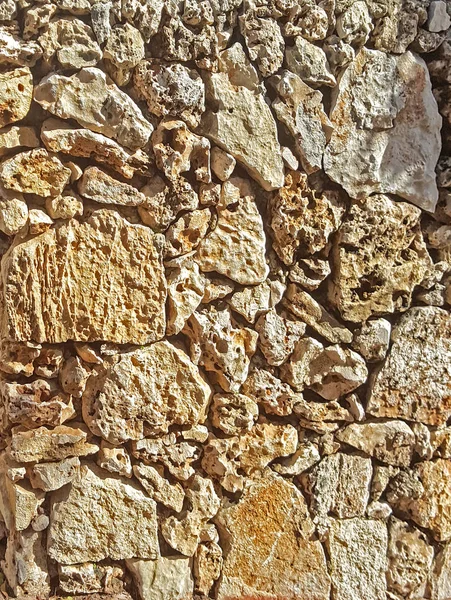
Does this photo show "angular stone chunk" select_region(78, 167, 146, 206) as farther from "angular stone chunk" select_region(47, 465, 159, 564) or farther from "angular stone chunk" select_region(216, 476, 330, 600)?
"angular stone chunk" select_region(216, 476, 330, 600)

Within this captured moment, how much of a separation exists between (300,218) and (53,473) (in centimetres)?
114

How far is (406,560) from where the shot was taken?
2.41 meters

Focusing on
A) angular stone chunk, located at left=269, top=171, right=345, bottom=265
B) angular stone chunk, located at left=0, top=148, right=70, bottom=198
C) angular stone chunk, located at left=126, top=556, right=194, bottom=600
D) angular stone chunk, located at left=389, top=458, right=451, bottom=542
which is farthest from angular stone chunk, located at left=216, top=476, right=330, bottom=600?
angular stone chunk, located at left=0, top=148, right=70, bottom=198

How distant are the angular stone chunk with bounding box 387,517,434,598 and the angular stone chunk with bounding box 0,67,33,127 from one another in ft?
6.07

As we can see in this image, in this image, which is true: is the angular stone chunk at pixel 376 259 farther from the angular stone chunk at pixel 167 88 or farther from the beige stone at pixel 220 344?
the angular stone chunk at pixel 167 88

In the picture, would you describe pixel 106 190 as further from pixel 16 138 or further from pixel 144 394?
pixel 144 394

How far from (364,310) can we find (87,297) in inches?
37.8

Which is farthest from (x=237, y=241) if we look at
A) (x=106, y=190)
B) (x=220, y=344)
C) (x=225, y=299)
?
(x=106, y=190)

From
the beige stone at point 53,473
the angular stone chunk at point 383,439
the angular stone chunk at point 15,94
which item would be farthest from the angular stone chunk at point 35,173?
the angular stone chunk at point 383,439

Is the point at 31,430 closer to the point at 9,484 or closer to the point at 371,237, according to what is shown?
the point at 9,484

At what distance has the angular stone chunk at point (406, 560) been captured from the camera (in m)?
2.40

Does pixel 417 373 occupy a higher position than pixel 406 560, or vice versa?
pixel 417 373

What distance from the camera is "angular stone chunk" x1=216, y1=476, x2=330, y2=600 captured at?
2260mm

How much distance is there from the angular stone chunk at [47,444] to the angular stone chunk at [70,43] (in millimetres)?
1109
